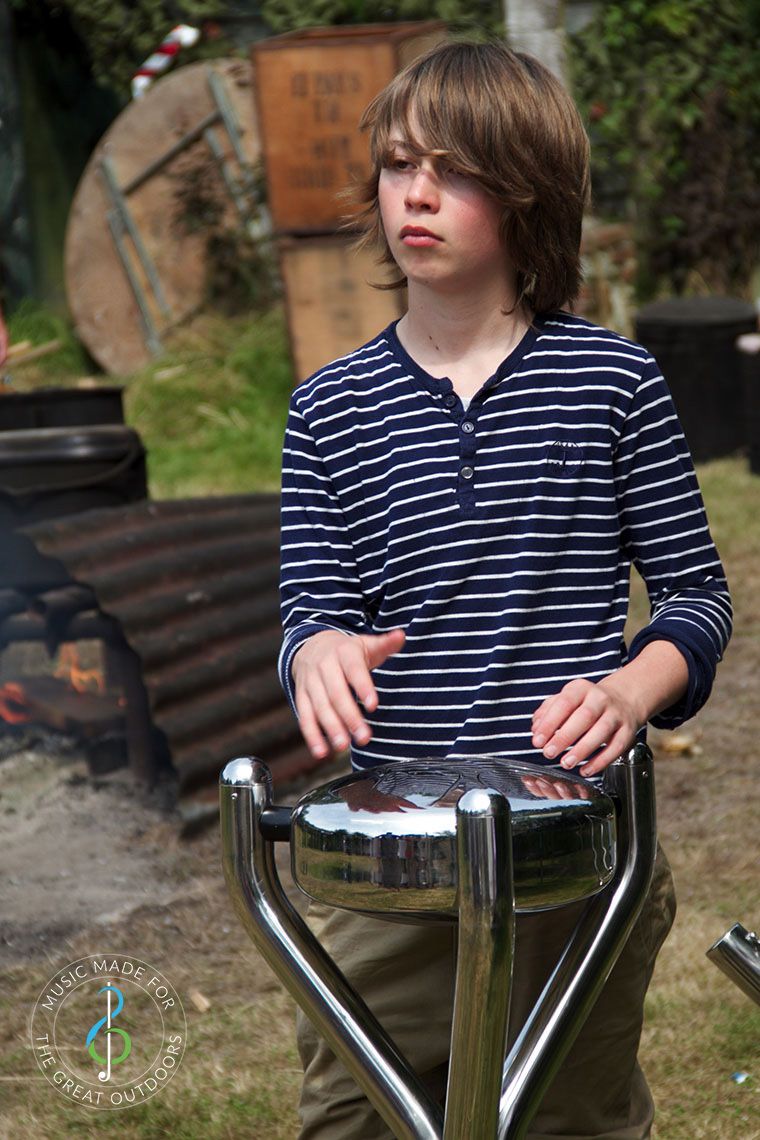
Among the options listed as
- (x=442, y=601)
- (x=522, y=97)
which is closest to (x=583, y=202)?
(x=522, y=97)

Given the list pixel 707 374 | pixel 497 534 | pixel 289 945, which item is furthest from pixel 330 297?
pixel 289 945

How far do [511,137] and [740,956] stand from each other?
782mm

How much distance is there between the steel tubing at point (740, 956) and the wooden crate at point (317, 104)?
5789mm

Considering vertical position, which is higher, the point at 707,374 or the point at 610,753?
the point at 610,753

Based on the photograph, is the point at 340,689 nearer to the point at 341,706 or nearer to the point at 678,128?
the point at 341,706

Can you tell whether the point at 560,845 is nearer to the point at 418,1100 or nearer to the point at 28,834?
the point at 418,1100

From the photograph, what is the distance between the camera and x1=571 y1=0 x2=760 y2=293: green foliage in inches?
341

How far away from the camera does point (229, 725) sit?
12.0ft

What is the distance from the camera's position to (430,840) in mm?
1064

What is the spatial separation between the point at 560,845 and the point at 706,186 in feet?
26.6

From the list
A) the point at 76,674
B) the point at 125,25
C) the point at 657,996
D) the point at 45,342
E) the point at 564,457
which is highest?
the point at 564,457

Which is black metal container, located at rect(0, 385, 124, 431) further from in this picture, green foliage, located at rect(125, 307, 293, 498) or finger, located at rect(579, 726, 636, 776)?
finger, located at rect(579, 726, 636, 776)

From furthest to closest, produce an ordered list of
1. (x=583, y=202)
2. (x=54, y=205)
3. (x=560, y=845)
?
(x=54, y=205), (x=583, y=202), (x=560, y=845)

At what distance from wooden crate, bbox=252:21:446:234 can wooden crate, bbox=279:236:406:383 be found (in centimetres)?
14
